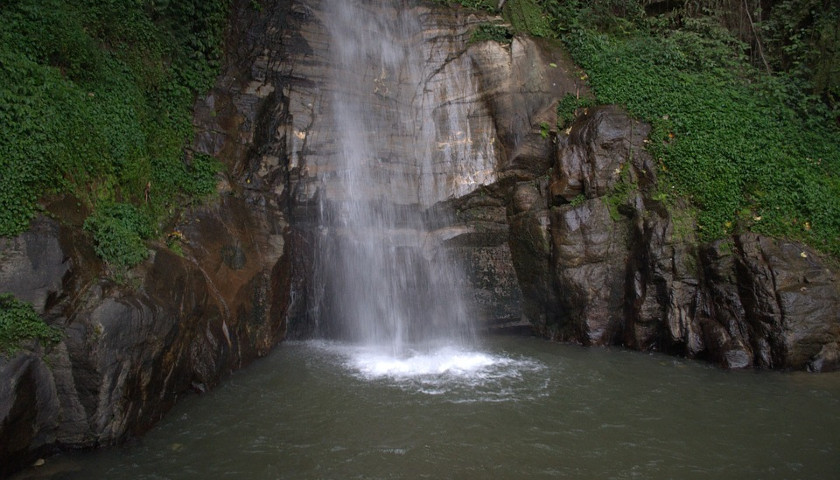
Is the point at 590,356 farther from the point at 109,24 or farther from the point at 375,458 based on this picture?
the point at 109,24

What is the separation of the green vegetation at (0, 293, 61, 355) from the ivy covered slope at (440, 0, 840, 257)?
1019cm

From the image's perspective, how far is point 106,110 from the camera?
7.50 metres

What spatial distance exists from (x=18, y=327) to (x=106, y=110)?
372 centimetres

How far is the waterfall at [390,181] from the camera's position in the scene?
10422 mm

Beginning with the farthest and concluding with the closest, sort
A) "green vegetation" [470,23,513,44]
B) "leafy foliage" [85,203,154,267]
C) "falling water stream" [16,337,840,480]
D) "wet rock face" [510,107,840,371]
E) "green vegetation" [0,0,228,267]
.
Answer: "green vegetation" [470,23,513,44], "wet rock face" [510,107,840,371], "leafy foliage" [85,203,154,267], "green vegetation" [0,0,228,267], "falling water stream" [16,337,840,480]

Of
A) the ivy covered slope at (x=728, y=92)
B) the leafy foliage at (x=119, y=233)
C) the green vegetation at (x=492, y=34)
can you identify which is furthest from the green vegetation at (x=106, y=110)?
the ivy covered slope at (x=728, y=92)

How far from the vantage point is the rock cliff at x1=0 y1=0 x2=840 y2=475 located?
559cm

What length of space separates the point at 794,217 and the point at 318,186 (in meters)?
9.33

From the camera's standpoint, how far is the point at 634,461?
5.40 metres

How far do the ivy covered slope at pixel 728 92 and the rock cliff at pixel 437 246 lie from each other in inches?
23.7

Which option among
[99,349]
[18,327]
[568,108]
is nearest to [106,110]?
[18,327]

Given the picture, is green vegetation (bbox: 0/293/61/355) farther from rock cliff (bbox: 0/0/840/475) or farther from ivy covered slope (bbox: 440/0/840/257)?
ivy covered slope (bbox: 440/0/840/257)

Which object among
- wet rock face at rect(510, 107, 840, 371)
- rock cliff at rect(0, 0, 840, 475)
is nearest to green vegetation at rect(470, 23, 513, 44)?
rock cliff at rect(0, 0, 840, 475)

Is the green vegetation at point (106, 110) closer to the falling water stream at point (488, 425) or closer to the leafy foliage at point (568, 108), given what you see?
the falling water stream at point (488, 425)
